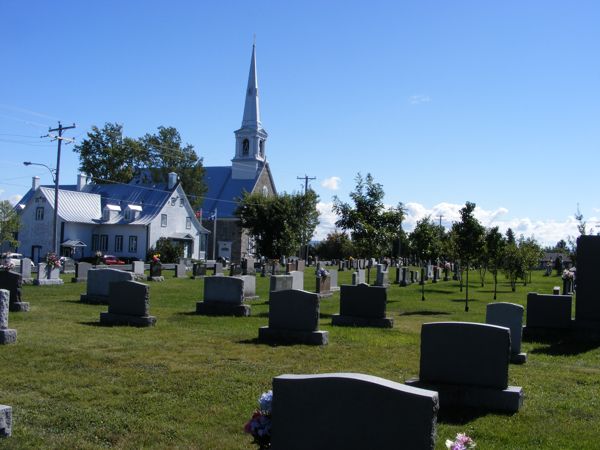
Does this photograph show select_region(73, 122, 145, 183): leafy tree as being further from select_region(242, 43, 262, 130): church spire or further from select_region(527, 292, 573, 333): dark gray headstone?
select_region(527, 292, 573, 333): dark gray headstone

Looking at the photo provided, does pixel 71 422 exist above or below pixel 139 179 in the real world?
below

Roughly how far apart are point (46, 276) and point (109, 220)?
106 feet

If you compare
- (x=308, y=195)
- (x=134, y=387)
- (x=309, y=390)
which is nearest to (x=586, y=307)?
(x=134, y=387)

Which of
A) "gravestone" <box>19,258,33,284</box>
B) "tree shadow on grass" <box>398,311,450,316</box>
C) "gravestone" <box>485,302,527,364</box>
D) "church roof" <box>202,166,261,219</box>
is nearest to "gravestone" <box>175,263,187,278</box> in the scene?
"gravestone" <box>19,258,33,284</box>

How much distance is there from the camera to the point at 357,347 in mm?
12242

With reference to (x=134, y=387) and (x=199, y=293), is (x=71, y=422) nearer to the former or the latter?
(x=134, y=387)

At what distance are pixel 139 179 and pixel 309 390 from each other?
64.7m

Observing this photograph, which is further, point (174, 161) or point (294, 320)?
point (174, 161)

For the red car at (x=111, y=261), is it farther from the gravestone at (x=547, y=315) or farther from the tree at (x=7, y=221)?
the gravestone at (x=547, y=315)

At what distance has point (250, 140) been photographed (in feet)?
247

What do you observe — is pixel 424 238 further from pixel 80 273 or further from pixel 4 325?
pixel 4 325

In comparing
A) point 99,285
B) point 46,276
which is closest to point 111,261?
point 46,276

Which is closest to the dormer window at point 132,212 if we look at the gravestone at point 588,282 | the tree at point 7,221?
the tree at point 7,221

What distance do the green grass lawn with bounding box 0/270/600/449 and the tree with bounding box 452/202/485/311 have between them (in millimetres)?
8899
